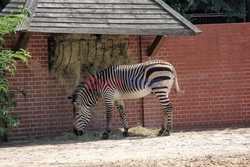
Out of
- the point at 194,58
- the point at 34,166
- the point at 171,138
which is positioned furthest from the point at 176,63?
the point at 34,166

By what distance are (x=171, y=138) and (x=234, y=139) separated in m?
1.41

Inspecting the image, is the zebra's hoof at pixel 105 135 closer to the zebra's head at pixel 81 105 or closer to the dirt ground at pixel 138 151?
the dirt ground at pixel 138 151

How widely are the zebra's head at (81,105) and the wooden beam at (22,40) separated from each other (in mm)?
1746

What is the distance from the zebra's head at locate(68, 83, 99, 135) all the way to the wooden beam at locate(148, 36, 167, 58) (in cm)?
185

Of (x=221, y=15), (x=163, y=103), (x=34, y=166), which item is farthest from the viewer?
(x=221, y=15)

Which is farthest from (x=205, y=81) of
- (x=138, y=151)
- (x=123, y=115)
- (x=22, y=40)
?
(x=22, y=40)

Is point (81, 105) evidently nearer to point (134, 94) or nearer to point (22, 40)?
point (134, 94)

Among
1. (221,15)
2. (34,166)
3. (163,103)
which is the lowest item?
(34,166)

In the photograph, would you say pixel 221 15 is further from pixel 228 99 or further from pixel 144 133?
pixel 144 133

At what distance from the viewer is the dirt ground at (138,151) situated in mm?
11016

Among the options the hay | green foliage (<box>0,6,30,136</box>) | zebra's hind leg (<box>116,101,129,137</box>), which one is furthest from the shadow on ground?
the hay

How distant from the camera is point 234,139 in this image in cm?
1349

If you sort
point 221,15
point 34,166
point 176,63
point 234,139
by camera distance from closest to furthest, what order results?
point 34,166
point 234,139
point 176,63
point 221,15

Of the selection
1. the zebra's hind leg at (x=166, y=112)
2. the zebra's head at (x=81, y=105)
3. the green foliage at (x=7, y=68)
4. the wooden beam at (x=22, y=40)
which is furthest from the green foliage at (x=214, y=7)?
the green foliage at (x=7, y=68)
